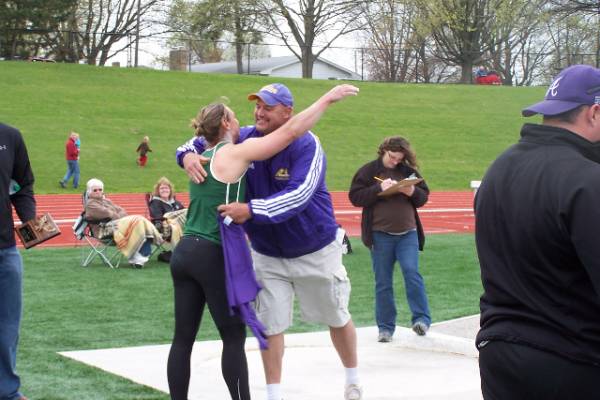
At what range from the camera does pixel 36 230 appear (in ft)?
19.9

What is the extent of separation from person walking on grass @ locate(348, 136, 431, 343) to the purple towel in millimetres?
3270

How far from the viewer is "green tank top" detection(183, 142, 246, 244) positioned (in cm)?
539

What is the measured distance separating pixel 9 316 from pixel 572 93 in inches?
148

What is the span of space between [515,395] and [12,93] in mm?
36980

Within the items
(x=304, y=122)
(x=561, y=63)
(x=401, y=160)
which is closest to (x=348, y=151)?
(x=401, y=160)

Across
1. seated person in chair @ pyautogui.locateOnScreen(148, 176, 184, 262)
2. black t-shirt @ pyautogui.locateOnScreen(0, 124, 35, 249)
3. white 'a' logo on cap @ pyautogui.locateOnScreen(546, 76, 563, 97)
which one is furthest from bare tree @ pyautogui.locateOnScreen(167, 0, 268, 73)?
white 'a' logo on cap @ pyautogui.locateOnScreen(546, 76, 563, 97)

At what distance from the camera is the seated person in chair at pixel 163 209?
48.6 feet

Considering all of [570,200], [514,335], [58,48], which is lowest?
[514,335]

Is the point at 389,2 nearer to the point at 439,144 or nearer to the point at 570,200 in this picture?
the point at 439,144

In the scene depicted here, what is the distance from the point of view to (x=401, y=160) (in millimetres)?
8766

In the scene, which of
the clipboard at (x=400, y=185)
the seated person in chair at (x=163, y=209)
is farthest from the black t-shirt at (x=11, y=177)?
the seated person in chair at (x=163, y=209)

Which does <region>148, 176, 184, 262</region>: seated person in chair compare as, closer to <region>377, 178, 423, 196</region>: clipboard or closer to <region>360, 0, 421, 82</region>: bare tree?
<region>377, 178, 423, 196</region>: clipboard

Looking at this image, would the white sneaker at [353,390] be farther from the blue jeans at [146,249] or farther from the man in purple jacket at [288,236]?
the blue jeans at [146,249]

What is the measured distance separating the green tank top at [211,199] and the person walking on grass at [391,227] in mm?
3211
